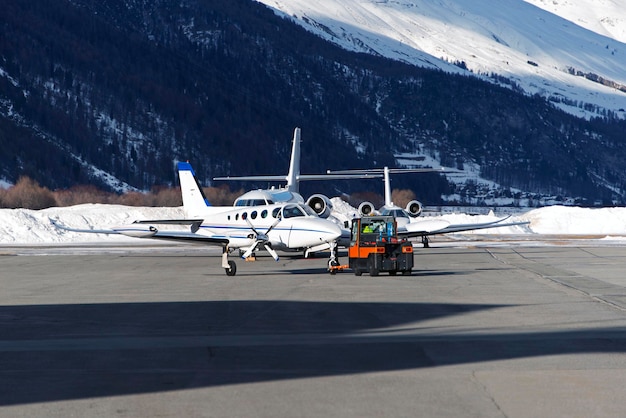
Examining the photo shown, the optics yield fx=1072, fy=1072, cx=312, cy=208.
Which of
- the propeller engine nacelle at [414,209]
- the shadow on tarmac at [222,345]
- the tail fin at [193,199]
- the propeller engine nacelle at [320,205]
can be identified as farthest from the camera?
the propeller engine nacelle at [414,209]

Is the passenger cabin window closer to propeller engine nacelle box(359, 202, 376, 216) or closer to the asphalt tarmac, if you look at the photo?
propeller engine nacelle box(359, 202, 376, 216)

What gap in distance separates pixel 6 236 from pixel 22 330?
168ft

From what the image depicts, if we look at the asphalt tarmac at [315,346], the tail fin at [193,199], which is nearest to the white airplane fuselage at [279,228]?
the asphalt tarmac at [315,346]

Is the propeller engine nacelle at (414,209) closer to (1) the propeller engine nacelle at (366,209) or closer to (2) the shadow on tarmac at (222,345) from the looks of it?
(1) the propeller engine nacelle at (366,209)

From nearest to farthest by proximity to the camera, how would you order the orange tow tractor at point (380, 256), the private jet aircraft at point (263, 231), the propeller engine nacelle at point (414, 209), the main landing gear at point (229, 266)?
the orange tow tractor at point (380, 256), the main landing gear at point (229, 266), the private jet aircraft at point (263, 231), the propeller engine nacelle at point (414, 209)

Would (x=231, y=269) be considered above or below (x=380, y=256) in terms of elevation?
below

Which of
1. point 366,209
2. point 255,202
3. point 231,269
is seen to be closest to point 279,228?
point 231,269

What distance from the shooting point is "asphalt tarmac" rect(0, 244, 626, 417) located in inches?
456

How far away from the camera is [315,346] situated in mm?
16125

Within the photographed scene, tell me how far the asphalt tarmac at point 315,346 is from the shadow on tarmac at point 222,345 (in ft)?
0.11

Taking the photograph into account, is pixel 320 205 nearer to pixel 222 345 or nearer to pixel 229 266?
pixel 229 266

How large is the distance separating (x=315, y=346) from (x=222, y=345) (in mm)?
1430

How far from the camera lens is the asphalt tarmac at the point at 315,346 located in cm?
1159

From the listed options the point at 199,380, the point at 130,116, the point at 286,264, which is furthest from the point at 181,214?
the point at 130,116
